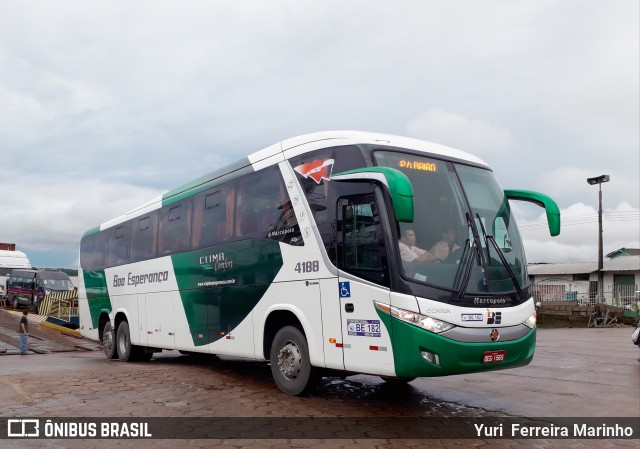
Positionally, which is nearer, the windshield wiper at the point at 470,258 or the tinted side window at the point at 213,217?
the windshield wiper at the point at 470,258

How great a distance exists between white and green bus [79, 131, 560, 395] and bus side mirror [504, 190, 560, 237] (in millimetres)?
17

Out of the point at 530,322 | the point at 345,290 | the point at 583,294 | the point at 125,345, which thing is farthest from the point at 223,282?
the point at 583,294

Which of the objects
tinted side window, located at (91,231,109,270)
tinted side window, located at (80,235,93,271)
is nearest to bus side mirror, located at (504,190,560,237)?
tinted side window, located at (91,231,109,270)

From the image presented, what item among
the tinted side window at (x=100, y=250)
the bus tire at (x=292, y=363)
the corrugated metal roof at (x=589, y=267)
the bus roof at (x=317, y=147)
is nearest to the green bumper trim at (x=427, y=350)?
the bus tire at (x=292, y=363)

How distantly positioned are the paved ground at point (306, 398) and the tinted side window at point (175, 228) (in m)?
2.47

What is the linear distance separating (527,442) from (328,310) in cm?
279

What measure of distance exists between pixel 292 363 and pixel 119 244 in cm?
813

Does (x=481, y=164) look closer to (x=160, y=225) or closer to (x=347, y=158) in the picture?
(x=347, y=158)

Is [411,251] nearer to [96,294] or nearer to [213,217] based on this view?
[213,217]

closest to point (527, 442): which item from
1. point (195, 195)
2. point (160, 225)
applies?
point (195, 195)

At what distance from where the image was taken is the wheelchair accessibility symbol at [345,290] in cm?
718

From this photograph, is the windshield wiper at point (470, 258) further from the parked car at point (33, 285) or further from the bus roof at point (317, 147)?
the parked car at point (33, 285)

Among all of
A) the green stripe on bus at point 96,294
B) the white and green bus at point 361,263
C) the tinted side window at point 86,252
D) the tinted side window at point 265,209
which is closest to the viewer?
the white and green bus at point 361,263

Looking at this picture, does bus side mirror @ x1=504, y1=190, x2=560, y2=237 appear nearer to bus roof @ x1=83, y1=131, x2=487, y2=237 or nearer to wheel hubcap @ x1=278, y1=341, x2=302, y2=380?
bus roof @ x1=83, y1=131, x2=487, y2=237
